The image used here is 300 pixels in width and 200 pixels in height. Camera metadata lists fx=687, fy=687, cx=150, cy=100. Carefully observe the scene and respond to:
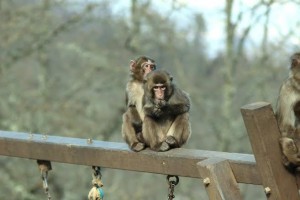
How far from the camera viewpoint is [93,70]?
1502 cm

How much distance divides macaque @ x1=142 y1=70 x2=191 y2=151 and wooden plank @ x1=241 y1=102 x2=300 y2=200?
6.40 feet

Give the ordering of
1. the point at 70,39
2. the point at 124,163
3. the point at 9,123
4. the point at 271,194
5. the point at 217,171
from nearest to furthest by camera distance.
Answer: the point at 271,194 → the point at 217,171 → the point at 124,163 → the point at 9,123 → the point at 70,39

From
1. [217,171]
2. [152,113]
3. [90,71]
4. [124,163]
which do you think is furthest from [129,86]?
[90,71]

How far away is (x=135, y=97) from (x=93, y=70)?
32.9ft

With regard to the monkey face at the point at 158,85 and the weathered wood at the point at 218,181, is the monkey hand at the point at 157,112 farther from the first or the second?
the weathered wood at the point at 218,181

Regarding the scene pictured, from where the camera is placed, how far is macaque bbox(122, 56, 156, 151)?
15.6ft

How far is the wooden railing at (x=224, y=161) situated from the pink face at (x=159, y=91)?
3.24 ft

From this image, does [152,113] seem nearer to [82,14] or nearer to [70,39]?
[82,14]

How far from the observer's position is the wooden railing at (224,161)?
8.09ft

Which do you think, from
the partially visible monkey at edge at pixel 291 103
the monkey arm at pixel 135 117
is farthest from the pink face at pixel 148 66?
the partially visible monkey at edge at pixel 291 103

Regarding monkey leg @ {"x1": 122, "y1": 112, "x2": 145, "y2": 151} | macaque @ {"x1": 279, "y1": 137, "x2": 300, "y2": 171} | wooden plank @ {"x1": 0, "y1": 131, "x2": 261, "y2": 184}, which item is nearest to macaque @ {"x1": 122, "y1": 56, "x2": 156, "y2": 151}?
monkey leg @ {"x1": 122, "y1": 112, "x2": 145, "y2": 151}

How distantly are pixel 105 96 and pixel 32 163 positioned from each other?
2.94m

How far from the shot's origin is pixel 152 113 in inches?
181

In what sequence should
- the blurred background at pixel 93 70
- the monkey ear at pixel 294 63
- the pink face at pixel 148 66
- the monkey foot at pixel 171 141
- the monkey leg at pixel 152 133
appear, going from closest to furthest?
1. the monkey ear at pixel 294 63
2. the monkey foot at pixel 171 141
3. the monkey leg at pixel 152 133
4. the pink face at pixel 148 66
5. the blurred background at pixel 93 70
